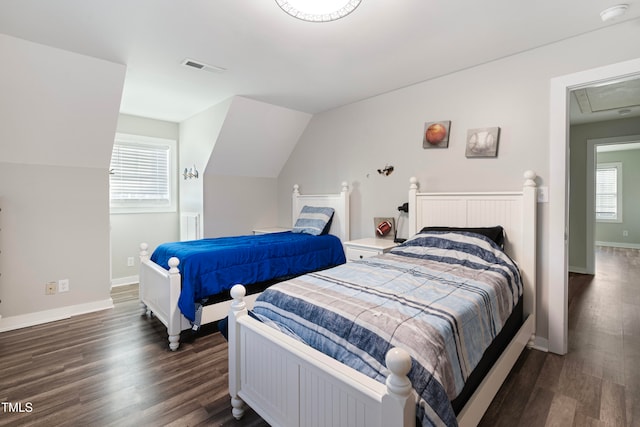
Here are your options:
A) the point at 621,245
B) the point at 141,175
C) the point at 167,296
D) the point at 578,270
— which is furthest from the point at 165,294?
the point at 621,245

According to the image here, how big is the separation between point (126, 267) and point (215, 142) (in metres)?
2.14

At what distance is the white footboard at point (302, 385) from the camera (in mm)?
958

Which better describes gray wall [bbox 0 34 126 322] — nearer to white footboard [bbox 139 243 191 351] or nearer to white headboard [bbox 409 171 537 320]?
white footboard [bbox 139 243 191 351]

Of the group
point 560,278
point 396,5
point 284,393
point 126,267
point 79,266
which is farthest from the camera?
point 126,267

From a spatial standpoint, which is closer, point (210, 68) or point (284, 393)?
point (284, 393)

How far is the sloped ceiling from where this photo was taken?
12.4ft

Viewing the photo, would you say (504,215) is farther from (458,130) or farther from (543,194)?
(458,130)

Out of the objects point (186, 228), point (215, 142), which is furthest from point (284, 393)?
point (186, 228)

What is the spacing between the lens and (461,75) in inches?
111

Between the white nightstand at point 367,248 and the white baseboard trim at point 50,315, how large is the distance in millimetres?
2611

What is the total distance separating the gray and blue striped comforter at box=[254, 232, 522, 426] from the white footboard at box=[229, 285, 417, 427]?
0.08 meters

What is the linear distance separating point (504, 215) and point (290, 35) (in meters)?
2.15

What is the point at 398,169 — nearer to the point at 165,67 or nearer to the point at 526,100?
the point at 526,100

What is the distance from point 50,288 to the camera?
3.01 m
